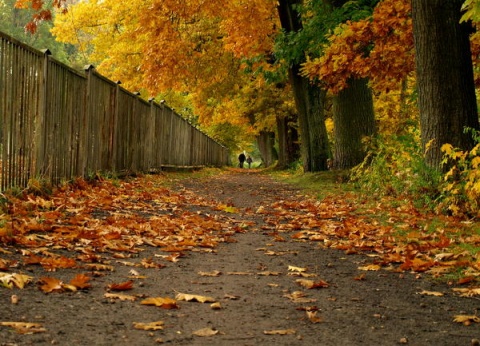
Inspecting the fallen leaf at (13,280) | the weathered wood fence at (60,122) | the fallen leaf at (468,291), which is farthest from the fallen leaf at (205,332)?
the weathered wood fence at (60,122)

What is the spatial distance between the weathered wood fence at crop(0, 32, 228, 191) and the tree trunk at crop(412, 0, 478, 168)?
5.45 meters

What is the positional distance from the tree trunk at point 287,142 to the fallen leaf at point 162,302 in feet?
89.8

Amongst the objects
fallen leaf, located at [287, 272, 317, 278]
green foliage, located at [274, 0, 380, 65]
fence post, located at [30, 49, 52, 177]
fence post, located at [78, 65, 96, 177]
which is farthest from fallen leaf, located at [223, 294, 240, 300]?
green foliage, located at [274, 0, 380, 65]

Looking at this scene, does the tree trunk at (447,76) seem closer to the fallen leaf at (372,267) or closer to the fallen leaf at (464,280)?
the fallen leaf at (372,267)

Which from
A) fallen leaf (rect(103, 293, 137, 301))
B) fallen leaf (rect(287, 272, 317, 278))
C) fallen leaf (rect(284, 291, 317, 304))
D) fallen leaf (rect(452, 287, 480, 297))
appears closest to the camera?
fallen leaf (rect(103, 293, 137, 301))

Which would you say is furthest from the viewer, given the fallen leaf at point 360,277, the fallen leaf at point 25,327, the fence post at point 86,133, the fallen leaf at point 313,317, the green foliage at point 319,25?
the green foliage at point 319,25

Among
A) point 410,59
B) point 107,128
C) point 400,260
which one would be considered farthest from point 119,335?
point 410,59

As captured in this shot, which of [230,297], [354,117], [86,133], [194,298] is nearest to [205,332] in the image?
[194,298]

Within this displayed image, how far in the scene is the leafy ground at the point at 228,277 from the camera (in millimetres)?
3270

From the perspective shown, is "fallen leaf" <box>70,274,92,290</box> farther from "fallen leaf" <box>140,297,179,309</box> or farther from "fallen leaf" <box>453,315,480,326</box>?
"fallen leaf" <box>453,315,480,326</box>

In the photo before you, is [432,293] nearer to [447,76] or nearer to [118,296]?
[118,296]

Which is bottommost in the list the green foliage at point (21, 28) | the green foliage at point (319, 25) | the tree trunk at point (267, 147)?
the tree trunk at point (267, 147)

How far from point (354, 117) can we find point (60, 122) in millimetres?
7946

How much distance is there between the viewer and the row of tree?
884 cm
